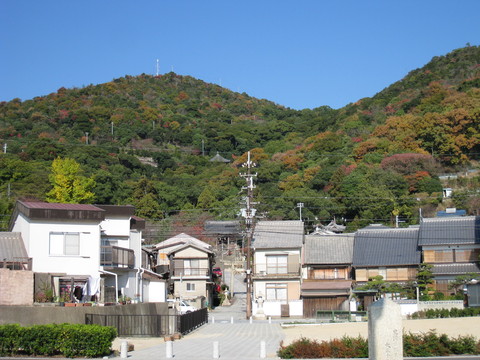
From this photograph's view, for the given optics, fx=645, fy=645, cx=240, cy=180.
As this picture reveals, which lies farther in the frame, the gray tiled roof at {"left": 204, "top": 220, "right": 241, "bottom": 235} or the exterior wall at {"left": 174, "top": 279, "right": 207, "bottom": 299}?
the gray tiled roof at {"left": 204, "top": 220, "right": 241, "bottom": 235}

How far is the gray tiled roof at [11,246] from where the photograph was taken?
30766 mm

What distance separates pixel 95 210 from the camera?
32.8 m

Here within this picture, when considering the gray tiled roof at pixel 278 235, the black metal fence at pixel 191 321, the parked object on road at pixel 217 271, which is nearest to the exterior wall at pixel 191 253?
the gray tiled roof at pixel 278 235

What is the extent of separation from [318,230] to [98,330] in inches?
1790

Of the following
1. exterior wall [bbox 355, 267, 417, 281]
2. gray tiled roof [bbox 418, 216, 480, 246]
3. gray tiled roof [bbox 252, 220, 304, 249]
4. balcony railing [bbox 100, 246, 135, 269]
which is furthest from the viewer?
gray tiled roof [bbox 252, 220, 304, 249]

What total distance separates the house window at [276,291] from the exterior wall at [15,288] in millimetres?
22883

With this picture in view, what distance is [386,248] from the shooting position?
4919 centimetres

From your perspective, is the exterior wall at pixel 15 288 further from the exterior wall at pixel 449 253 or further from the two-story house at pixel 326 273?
the exterior wall at pixel 449 253

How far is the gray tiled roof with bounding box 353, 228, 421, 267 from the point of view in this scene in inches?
1889

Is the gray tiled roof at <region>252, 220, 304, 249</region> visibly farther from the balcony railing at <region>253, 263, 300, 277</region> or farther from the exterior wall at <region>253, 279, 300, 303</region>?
the exterior wall at <region>253, 279, 300, 303</region>

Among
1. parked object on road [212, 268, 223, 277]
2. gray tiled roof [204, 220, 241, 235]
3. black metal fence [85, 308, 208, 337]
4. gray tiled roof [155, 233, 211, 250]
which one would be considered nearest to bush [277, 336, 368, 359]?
black metal fence [85, 308, 208, 337]

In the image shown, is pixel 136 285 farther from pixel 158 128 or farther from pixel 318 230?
pixel 158 128

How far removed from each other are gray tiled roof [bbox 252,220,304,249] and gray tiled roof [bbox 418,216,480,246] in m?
9.08

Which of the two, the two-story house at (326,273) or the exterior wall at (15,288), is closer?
the exterior wall at (15,288)
